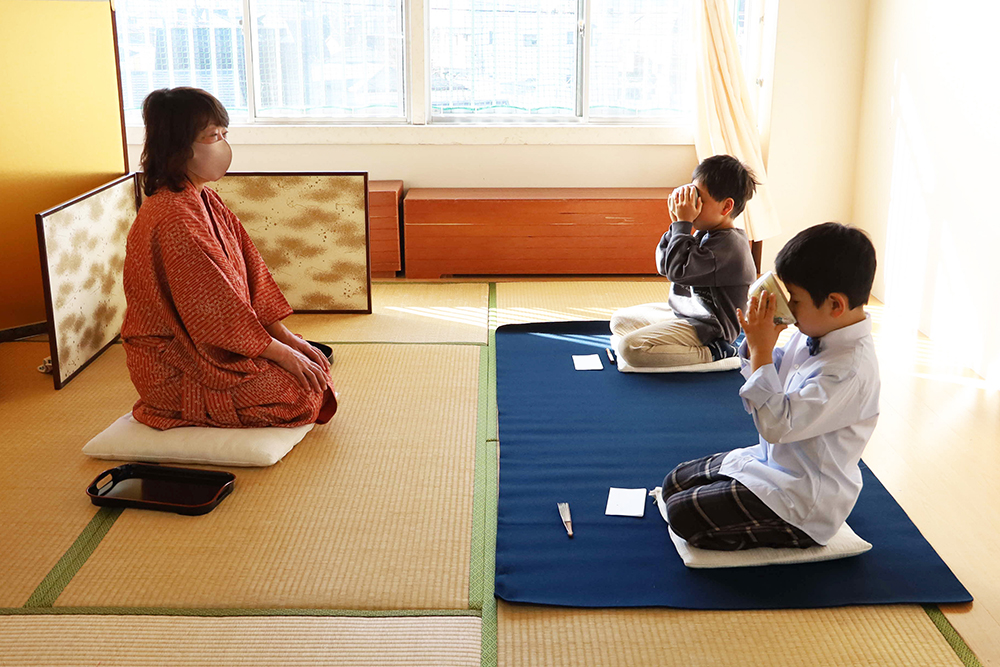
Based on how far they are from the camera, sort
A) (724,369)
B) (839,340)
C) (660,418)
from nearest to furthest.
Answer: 1. (839,340)
2. (660,418)
3. (724,369)

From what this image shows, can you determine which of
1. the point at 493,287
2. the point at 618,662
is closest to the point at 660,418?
the point at 618,662

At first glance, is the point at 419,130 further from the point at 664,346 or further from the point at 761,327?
the point at 761,327

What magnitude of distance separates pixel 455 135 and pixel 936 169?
2456mm

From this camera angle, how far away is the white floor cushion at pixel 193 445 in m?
2.56

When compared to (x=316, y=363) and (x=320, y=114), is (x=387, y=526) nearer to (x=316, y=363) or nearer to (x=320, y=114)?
(x=316, y=363)

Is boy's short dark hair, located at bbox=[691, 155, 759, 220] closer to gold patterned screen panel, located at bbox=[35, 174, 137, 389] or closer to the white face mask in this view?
the white face mask

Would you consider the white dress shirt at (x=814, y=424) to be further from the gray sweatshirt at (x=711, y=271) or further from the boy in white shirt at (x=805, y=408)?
the gray sweatshirt at (x=711, y=271)

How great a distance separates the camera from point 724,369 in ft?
10.8

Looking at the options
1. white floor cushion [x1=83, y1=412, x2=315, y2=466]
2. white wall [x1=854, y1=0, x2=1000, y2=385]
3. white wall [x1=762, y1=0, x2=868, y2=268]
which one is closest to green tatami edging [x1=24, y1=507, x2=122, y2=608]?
white floor cushion [x1=83, y1=412, x2=315, y2=466]

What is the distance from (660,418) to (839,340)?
1053mm

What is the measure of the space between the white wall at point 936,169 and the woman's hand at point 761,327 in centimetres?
178

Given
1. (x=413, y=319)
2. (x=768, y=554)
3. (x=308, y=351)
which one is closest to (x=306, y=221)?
(x=413, y=319)

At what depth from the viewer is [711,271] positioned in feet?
10.3

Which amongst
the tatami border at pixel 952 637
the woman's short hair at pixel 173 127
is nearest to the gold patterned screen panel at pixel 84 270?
the woman's short hair at pixel 173 127
